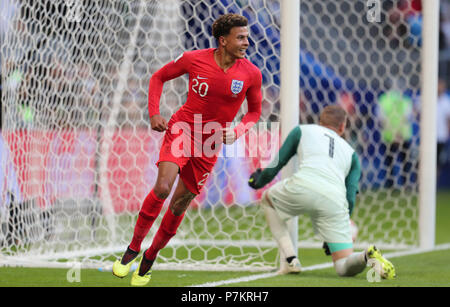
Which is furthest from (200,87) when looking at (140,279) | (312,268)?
(312,268)

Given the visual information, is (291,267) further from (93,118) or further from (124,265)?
(93,118)

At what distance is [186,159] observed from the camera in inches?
176

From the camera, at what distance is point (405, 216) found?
844 cm

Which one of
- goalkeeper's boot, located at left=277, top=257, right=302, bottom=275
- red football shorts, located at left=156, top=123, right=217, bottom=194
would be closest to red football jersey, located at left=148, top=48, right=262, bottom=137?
red football shorts, located at left=156, top=123, right=217, bottom=194

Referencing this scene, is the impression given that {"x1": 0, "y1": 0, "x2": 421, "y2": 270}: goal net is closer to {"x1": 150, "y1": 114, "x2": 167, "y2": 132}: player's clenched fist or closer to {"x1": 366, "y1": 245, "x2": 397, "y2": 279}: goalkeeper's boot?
{"x1": 366, "y1": 245, "x2": 397, "y2": 279}: goalkeeper's boot

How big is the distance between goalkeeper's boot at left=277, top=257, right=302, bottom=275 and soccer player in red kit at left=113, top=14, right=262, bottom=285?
87 centimetres

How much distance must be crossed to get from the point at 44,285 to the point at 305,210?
1.66 m

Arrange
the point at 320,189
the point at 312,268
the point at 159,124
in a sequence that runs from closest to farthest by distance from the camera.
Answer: the point at 159,124
the point at 320,189
the point at 312,268

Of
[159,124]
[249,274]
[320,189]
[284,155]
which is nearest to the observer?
[159,124]

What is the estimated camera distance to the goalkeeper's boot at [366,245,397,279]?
4.38m

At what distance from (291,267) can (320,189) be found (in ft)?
1.87

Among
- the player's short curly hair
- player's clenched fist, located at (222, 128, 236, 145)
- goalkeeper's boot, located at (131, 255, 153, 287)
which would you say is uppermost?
the player's short curly hair

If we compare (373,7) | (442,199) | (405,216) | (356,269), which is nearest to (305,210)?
(356,269)

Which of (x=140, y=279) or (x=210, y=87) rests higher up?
(x=210, y=87)
